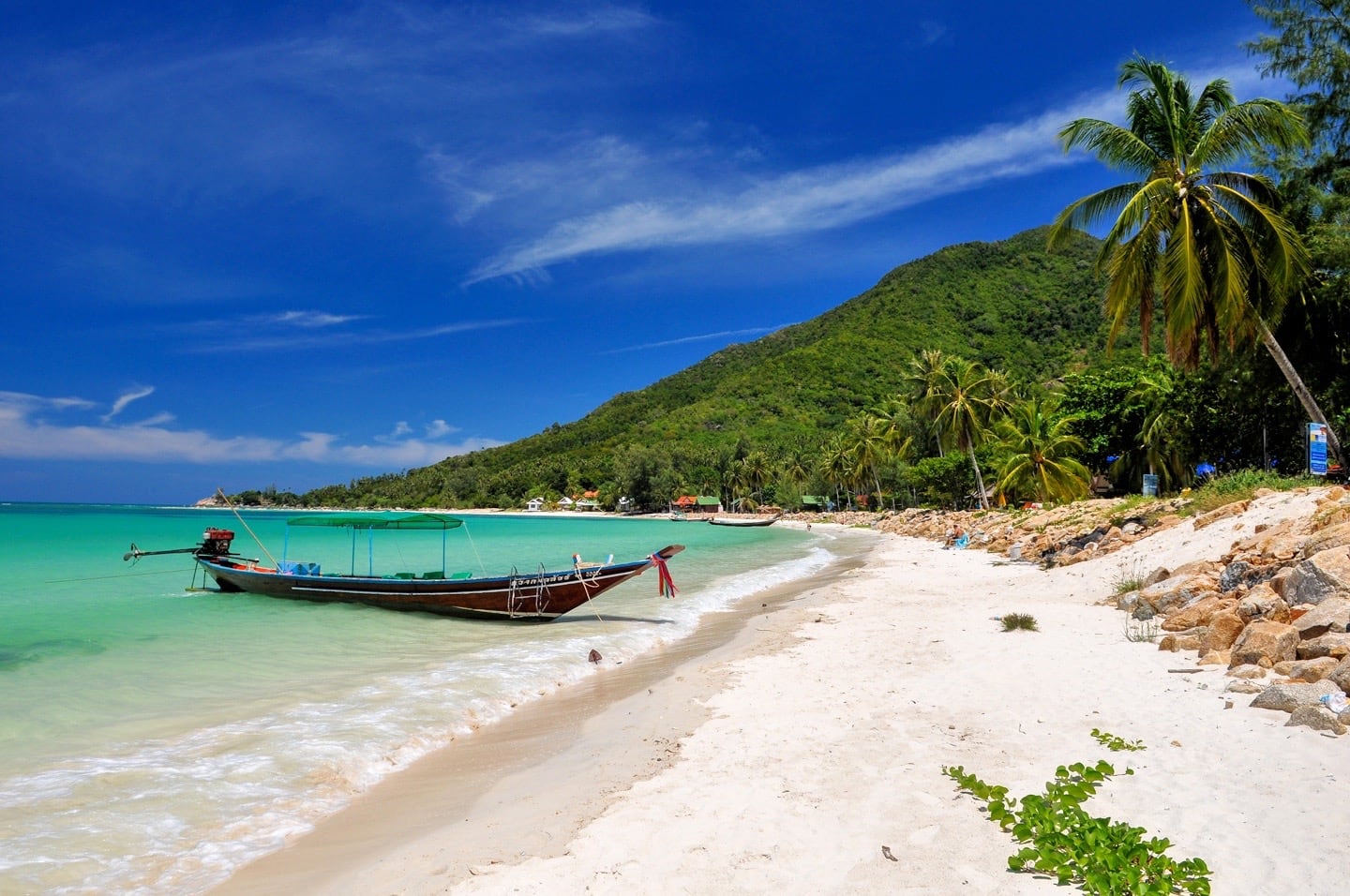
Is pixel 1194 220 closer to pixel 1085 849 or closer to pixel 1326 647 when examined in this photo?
pixel 1326 647

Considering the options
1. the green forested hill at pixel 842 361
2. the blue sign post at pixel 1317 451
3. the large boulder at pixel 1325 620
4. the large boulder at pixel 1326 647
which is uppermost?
the green forested hill at pixel 842 361

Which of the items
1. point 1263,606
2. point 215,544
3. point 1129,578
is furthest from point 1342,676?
point 215,544

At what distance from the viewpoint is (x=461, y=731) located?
7.54m

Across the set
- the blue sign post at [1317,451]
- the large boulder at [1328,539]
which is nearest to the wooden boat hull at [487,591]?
the large boulder at [1328,539]

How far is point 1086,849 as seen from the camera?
3.52m

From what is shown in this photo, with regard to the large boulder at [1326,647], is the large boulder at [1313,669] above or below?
below

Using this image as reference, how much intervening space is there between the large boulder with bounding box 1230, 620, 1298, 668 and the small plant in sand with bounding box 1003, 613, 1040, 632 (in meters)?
3.20

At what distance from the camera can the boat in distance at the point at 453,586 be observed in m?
14.9

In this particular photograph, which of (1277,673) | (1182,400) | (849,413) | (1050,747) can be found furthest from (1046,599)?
(849,413)

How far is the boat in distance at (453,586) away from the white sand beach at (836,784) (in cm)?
563

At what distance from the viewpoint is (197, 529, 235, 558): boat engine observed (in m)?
21.8

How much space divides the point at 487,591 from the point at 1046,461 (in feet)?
95.6

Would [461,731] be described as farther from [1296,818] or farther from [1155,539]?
[1155,539]

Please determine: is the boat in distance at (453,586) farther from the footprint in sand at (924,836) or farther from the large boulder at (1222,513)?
the large boulder at (1222,513)
